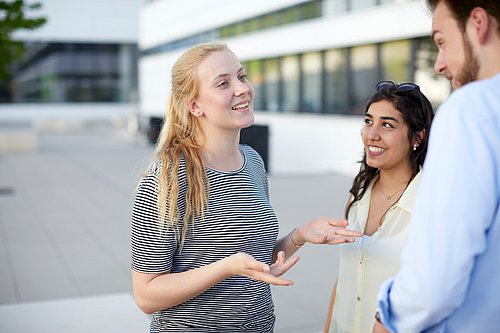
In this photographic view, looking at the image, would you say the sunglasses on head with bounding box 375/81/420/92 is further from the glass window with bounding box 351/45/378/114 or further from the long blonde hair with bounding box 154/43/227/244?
the glass window with bounding box 351/45/378/114

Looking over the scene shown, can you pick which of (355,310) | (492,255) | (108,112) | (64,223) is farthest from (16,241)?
(108,112)

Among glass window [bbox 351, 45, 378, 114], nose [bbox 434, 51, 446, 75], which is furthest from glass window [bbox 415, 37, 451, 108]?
nose [bbox 434, 51, 446, 75]

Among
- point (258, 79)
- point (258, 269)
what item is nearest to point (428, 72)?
point (258, 79)

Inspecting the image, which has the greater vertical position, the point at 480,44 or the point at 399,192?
the point at 480,44

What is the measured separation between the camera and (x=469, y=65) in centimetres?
159

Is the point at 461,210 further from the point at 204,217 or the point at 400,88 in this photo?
the point at 400,88

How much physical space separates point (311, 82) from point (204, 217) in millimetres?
18469

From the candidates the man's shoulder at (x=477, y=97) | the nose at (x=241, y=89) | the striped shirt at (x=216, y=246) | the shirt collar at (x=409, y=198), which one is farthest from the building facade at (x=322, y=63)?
the man's shoulder at (x=477, y=97)

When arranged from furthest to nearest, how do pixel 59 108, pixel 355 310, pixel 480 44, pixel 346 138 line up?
1. pixel 59 108
2. pixel 346 138
3. pixel 355 310
4. pixel 480 44

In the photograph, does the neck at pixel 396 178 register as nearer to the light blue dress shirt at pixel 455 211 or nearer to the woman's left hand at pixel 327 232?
the woman's left hand at pixel 327 232

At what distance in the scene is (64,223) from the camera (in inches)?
409

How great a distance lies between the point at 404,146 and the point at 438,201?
144cm

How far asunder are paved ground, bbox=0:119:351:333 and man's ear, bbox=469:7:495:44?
1.50 meters

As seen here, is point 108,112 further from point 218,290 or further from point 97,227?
point 218,290
